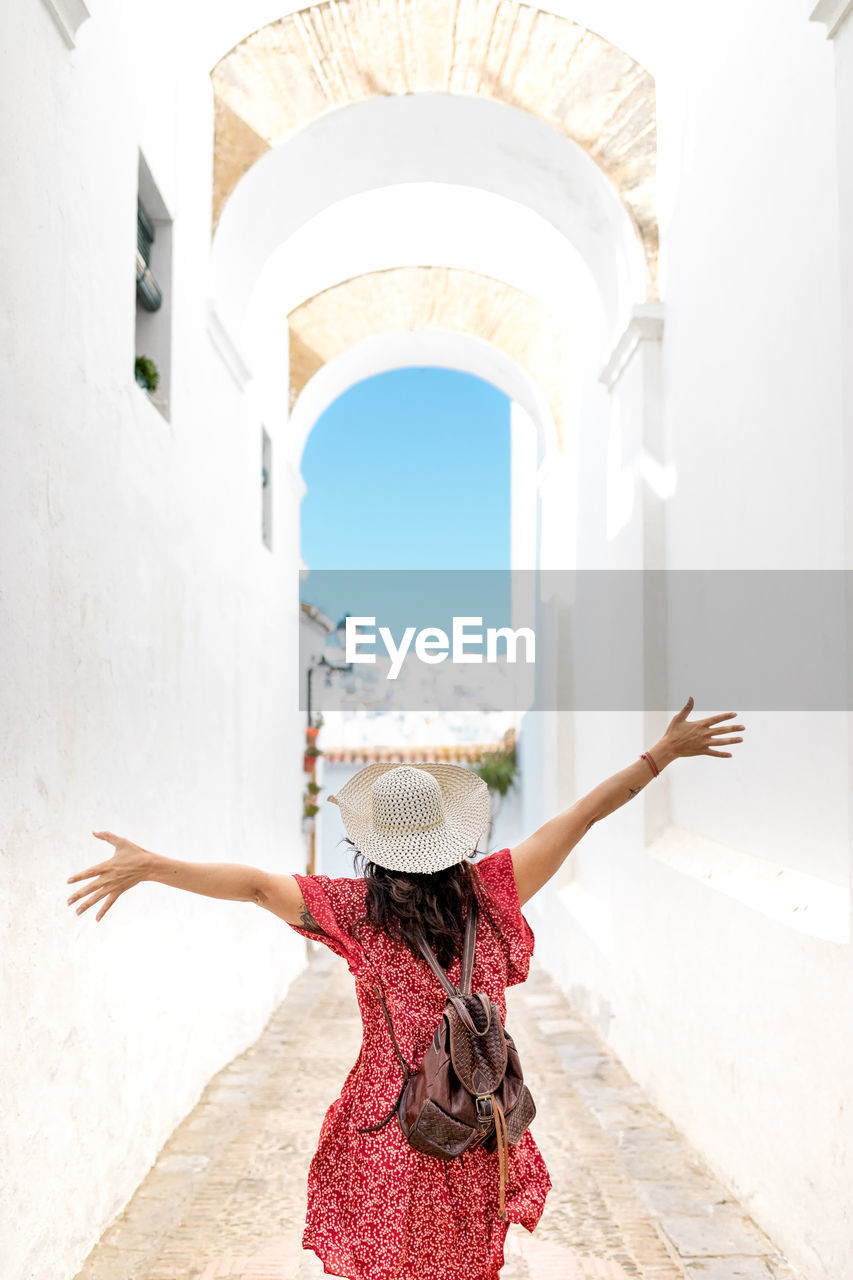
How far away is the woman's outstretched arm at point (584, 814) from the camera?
2285 mm

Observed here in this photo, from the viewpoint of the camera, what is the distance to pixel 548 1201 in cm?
406

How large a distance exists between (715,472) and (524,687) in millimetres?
9434

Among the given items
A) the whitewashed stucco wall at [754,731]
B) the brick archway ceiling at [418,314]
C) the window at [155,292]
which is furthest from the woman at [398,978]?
the brick archway ceiling at [418,314]

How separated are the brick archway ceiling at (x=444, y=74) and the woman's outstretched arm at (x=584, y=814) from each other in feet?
14.4

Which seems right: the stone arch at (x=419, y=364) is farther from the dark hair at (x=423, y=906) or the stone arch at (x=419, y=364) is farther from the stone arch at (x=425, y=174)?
the dark hair at (x=423, y=906)

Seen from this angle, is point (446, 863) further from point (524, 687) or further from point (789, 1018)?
point (524, 687)

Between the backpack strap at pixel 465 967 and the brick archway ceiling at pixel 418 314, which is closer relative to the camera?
the backpack strap at pixel 465 967

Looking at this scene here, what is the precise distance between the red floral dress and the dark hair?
3 centimetres

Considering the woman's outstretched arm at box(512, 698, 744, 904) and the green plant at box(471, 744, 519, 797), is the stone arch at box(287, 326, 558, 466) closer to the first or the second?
the green plant at box(471, 744, 519, 797)

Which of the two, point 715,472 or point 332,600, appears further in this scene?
point 332,600

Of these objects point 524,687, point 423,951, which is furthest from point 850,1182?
point 524,687

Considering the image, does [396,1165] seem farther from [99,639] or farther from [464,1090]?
[99,639]

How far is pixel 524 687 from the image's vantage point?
14.2 metres

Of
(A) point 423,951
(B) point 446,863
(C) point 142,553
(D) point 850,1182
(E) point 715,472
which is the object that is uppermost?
(E) point 715,472
